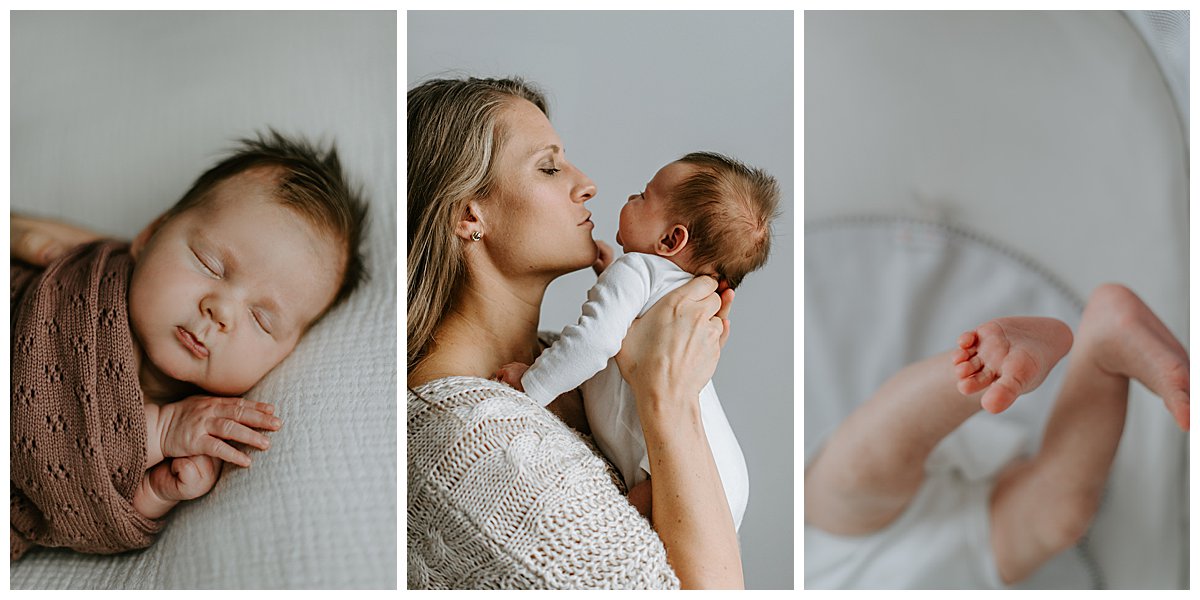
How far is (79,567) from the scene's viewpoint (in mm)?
1504

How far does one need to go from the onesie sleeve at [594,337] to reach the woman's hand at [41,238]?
0.71m

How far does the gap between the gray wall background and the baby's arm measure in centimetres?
53

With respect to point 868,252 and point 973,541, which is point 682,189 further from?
point 973,541

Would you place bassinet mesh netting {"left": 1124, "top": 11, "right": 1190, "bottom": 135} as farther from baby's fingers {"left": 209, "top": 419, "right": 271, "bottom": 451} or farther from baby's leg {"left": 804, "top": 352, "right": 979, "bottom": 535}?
baby's fingers {"left": 209, "top": 419, "right": 271, "bottom": 451}

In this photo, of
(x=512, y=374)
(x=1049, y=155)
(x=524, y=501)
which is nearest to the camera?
(x=524, y=501)

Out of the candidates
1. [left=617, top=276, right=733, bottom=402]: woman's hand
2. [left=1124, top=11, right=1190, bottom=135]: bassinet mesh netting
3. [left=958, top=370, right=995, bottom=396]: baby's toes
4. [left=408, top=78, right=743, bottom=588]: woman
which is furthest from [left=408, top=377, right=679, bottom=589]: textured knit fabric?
[left=1124, top=11, right=1190, bottom=135]: bassinet mesh netting

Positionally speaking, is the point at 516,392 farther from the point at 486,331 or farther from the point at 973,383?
the point at 973,383

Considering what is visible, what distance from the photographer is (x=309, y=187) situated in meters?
1.50

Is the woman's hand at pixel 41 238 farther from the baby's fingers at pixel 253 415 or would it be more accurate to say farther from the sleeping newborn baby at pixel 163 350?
the baby's fingers at pixel 253 415

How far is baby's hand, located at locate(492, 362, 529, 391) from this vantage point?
1.43 metres

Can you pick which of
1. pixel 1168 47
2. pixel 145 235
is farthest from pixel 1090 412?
pixel 145 235

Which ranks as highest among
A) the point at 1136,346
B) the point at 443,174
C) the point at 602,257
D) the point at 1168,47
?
the point at 1168,47

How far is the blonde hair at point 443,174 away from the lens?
4.80ft

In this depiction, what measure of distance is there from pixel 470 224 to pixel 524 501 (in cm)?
40
